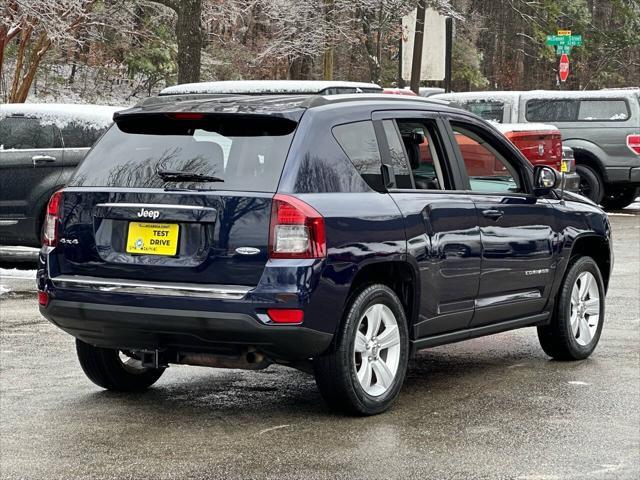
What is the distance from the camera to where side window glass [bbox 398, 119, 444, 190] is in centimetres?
761

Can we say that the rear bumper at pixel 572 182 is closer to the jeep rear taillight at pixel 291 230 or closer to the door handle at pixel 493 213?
the door handle at pixel 493 213

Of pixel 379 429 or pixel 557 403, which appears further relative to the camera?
pixel 557 403

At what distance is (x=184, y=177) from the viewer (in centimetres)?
684

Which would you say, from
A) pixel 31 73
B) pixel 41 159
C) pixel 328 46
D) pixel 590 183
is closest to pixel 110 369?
pixel 41 159

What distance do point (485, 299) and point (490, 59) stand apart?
57150 millimetres

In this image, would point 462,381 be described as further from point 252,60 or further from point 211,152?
point 252,60

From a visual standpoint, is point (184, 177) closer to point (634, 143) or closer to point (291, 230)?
point (291, 230)

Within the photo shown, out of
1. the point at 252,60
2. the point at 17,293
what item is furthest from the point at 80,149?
the point at 252,60

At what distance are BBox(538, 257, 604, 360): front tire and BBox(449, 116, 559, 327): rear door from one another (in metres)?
0.26

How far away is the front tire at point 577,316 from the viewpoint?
880cm

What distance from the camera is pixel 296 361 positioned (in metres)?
6.89

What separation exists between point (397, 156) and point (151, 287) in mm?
1628

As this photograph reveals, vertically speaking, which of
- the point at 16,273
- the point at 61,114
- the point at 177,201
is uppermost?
the point at 61,114

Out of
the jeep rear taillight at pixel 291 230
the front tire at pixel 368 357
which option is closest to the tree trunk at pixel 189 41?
the front tire at pixel 368 357
